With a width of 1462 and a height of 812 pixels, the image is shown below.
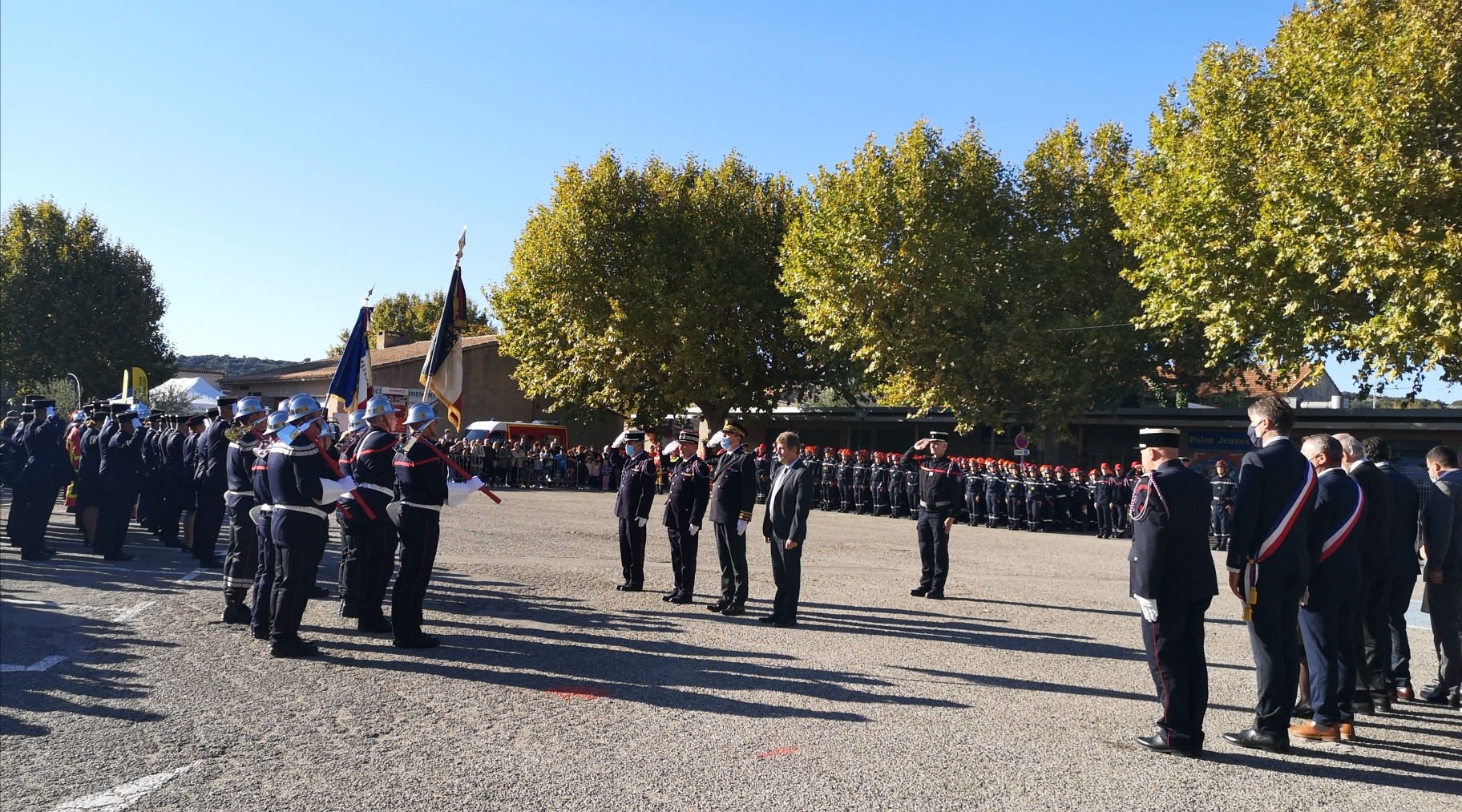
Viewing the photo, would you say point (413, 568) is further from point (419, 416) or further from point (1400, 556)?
point (1400, 556)

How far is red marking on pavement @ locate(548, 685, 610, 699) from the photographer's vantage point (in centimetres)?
688

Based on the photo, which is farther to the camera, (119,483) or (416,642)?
(119,483)

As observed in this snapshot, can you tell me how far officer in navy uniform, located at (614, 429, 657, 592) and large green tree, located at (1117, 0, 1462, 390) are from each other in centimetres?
1467

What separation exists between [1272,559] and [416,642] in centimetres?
609

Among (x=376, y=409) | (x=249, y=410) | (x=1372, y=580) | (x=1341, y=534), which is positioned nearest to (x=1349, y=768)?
(x=1341, y=534)

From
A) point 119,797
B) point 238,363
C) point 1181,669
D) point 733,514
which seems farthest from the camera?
point 238,363

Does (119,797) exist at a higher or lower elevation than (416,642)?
lower

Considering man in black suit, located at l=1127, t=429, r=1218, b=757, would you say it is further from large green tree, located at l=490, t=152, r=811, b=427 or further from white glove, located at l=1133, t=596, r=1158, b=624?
large green tree, located at l=490, t=152, r=811, b=427

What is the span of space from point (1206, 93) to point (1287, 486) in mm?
20603

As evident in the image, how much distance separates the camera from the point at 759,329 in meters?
38.7

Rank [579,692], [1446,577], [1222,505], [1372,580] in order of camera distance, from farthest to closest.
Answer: [1222,505] → [1446,577] → [1372,580] → [579,692]

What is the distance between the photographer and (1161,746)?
5906 mm

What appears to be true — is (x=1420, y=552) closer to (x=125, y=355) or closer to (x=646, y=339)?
(x=646, y=339)

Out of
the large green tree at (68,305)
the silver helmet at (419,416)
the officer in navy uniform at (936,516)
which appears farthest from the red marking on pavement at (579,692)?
the large green tree at (68,305)
